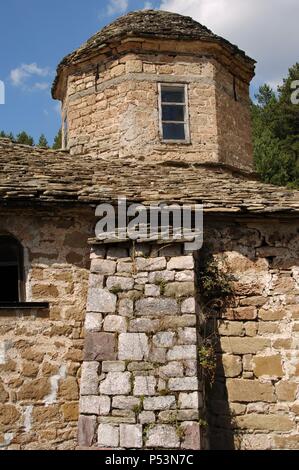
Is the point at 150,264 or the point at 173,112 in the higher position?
the point at 173,112

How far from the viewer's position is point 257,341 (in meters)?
6.92

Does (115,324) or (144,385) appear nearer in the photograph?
(144,385)

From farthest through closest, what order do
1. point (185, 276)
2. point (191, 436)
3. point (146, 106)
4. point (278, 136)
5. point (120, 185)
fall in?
point (278, 136) < point (146, 106) < point (120, 185) < point (185, 276) < point (191, 436)

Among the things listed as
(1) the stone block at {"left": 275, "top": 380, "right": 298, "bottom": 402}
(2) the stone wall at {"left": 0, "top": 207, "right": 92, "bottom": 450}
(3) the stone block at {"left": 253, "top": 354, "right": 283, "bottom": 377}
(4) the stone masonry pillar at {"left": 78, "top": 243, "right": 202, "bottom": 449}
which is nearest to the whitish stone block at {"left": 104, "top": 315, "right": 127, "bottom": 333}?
(4) the stone masonry pillar at {"left": 78, "top": 243, "right": 202, "bottom": 449}

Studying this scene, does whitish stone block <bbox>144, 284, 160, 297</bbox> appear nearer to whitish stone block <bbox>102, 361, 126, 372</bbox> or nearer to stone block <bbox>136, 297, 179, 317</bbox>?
stone block <bbox>136, 297, 179, 317</bbox>

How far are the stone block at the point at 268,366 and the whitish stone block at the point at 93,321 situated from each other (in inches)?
87.8

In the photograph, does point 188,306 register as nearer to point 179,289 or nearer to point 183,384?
point 179,289

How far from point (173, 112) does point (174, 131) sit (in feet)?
1.35

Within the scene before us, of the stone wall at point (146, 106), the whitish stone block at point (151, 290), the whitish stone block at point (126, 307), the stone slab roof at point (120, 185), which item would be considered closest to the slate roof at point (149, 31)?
the stone wall at point (146, 106)

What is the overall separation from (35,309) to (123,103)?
552 centimetres

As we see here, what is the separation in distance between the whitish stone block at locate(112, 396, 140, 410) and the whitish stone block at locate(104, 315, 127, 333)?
78cm

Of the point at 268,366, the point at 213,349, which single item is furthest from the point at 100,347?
the point at 268,366
